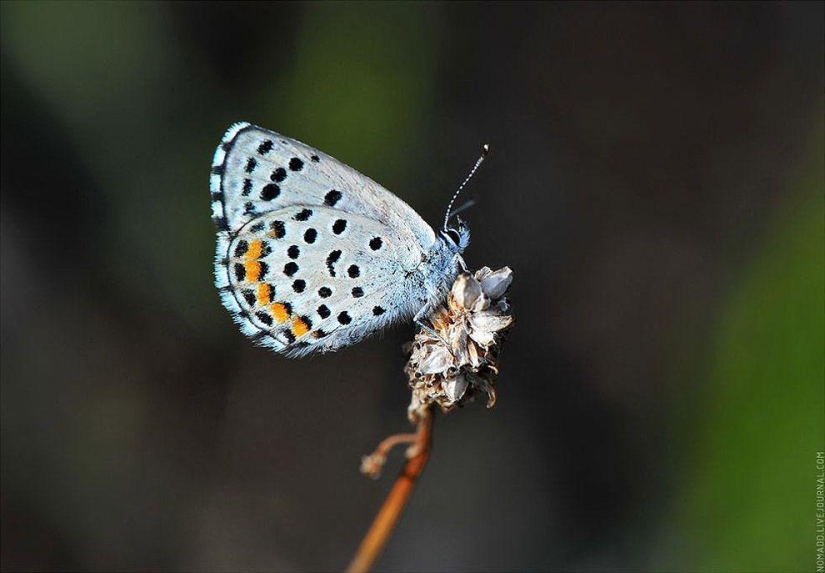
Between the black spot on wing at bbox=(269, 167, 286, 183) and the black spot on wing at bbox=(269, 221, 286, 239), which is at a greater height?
the black spot on wing at bbox=(269, 167, 286, 183)

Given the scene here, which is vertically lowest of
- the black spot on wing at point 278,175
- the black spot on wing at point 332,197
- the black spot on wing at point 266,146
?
the black spot on wing at point 332,197

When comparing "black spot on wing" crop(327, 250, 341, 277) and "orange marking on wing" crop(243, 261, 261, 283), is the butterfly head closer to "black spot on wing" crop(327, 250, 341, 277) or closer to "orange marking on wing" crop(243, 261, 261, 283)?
"black spot on wing" crop(327, 250, 341, 277)

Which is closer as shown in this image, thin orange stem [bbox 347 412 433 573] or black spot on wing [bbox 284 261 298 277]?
thin orange stem [bbox 347 412 433 573]

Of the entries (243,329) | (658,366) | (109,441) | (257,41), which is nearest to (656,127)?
(658,366)

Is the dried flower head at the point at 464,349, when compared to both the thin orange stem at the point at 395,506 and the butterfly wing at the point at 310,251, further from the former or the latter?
the butterfly wing at the point at 310,251

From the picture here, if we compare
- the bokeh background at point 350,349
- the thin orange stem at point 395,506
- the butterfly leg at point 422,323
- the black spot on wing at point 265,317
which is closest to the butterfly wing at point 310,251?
the black spot on wing at point 265,317

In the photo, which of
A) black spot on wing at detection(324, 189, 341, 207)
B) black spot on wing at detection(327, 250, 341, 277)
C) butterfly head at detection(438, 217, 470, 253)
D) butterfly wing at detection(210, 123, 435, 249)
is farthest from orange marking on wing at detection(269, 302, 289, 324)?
butterfly head at detection(438, 217, 470, 253)
